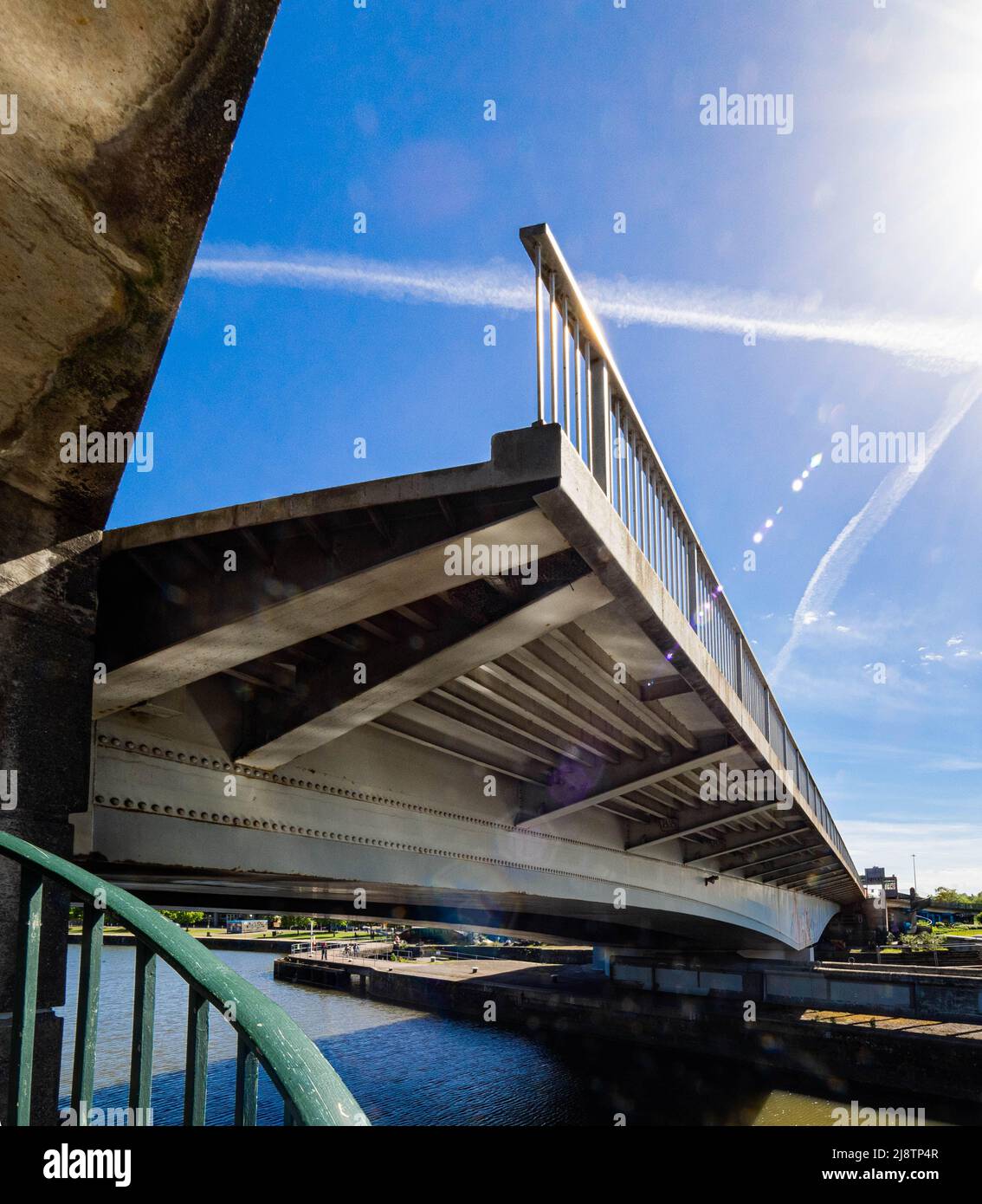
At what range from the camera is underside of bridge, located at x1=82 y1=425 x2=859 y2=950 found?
5.41 meters

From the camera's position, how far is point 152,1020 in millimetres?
2445

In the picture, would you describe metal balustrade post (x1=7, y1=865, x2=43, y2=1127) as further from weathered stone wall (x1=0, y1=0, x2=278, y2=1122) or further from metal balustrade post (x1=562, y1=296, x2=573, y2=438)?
metal balustrade post (x1=562, y1=296, x2=573, y2=438)

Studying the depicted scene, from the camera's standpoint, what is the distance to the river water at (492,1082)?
21172 mm

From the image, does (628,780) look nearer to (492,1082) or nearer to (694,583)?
(694,583)

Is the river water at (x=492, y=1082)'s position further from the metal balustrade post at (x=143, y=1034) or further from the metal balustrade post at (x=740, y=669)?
the metal balustrade post at (x=143, y=1034)

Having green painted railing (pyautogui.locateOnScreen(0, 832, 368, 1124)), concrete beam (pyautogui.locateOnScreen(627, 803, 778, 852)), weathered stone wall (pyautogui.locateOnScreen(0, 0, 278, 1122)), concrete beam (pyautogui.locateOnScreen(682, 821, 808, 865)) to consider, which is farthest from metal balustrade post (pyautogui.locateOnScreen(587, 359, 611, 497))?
concrete beam (pyautogui.locateOnScreen(682, 821, 808, 865))

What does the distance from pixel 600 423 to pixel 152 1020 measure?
499 cm

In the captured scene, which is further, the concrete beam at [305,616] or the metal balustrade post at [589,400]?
the metal balustrade post at [589,400]

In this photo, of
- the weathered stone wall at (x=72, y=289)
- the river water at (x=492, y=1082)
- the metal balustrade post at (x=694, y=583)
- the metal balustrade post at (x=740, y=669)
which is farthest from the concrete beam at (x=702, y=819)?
the weathered stone wall at (x=72, y=289)

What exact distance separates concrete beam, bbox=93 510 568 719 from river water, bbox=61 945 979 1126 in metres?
14.4

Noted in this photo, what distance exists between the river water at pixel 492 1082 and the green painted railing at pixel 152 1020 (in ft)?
56.0

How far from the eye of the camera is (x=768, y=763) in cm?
1319
